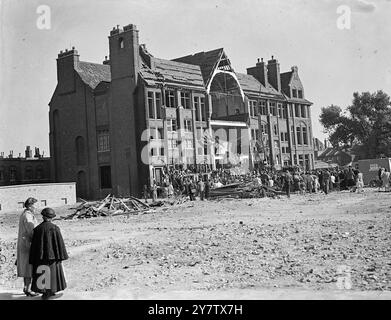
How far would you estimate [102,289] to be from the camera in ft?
30.8

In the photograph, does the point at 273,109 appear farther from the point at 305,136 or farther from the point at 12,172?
the point at 12,172

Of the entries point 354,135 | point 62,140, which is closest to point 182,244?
point 62,140

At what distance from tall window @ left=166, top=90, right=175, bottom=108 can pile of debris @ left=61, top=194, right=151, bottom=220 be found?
53.4 feet

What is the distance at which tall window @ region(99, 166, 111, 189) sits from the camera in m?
40.2

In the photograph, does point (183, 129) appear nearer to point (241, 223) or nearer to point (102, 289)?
point (241, 223)

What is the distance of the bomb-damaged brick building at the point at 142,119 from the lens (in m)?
39.1

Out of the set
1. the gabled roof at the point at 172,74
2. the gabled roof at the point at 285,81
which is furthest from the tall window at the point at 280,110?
the gabled roof at the point at 172,74

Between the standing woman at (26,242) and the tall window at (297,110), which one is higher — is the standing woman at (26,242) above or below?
below

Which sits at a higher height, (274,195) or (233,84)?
(233,84)

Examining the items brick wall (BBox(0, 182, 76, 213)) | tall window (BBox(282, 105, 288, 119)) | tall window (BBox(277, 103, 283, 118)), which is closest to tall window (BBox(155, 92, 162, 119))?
brick wall (BBox(0, 182, 76, 213))

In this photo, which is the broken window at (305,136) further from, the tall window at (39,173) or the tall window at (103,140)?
the tall window at (39,173)

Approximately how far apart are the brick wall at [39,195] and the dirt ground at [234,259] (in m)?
8.84
